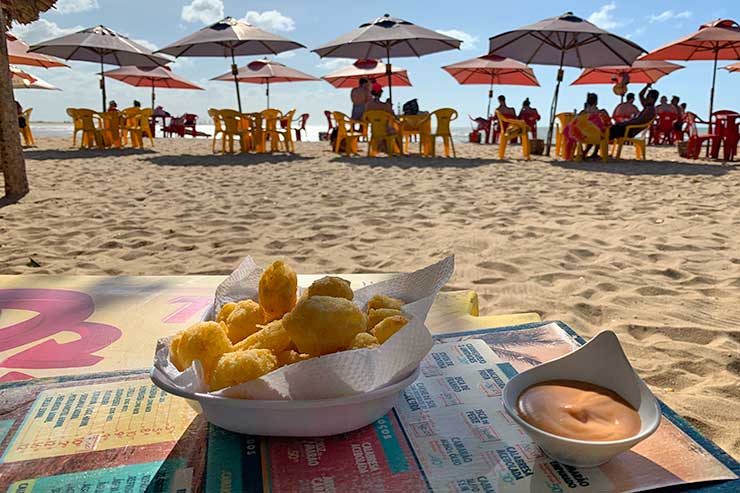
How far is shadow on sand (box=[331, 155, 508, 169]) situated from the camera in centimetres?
775

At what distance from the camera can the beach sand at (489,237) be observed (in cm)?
210

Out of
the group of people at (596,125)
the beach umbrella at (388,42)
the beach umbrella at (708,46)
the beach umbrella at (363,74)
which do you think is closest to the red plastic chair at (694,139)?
the beach umbrella at (708,46)

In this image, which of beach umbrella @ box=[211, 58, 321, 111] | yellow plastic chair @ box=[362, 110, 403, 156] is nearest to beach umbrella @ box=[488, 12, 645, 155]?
yellow plastic chair @ box=[362, 110, 403, 156]

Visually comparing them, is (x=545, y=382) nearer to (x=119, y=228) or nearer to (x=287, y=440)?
(x=287, y=440)

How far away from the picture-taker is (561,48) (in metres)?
9.71

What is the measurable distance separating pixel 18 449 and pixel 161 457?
0.24 metres

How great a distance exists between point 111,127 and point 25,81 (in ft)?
14.3

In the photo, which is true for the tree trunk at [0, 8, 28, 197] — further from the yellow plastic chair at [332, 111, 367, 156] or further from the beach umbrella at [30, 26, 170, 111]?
the beach umbrella at [30, 26, 170, 111]

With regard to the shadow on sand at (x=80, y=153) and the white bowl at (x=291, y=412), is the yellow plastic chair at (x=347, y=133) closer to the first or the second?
the shadow on sand at (x=80, y=153)

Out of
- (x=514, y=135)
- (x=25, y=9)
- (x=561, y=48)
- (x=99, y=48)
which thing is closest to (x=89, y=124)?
(x=99, y=48)

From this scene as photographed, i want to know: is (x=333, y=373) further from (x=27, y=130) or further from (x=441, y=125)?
(x=27, y=130)

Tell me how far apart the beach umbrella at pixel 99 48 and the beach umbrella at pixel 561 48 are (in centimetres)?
668

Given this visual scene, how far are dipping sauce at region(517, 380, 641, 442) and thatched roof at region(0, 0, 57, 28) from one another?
21.3 feet

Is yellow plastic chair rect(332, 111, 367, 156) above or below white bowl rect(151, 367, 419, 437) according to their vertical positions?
above
